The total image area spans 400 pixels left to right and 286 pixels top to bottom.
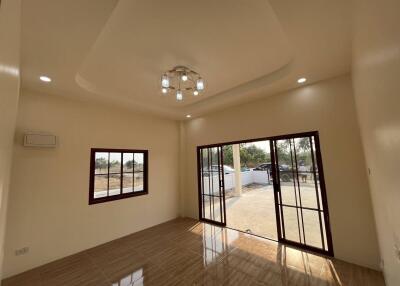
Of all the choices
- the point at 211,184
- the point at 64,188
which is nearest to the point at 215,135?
the point at 211,184

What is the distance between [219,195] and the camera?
4.57 metres

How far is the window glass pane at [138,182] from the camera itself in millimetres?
4355

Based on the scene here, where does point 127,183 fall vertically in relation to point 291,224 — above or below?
above

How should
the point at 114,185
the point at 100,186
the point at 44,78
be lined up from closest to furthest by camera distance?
1. the point at 44,78
2. the point at 100,186
3. the point at 114,185

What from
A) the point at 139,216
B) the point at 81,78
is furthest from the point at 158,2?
the point at 139,216

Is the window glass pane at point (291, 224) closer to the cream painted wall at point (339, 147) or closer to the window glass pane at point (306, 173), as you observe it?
the window glass pane at point (306, 173)

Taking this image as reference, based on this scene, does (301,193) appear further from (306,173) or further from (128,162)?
(128,162)

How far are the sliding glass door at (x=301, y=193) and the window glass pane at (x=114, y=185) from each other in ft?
11.4

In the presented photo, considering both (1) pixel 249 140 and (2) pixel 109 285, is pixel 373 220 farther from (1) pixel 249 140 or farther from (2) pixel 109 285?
(2) pixel 109 285

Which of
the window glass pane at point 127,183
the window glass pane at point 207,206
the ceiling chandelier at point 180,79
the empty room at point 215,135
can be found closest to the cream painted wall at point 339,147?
the empty room at point 215,135

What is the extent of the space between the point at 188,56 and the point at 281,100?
6.99ft

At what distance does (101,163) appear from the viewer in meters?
3.79

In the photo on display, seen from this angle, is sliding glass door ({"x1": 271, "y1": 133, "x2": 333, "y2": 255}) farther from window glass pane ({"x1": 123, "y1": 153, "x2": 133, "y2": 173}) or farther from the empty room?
window glass pane ({"x1": 123, "y1": 153, "x2": 133, "y2": 173})

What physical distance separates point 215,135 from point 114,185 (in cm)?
271
